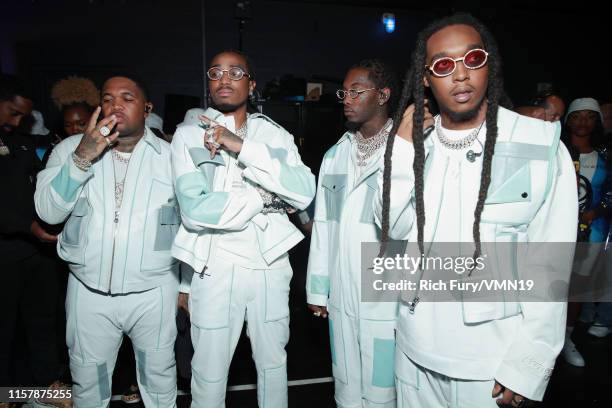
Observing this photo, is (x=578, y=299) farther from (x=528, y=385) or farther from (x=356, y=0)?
(x=356, y=0)

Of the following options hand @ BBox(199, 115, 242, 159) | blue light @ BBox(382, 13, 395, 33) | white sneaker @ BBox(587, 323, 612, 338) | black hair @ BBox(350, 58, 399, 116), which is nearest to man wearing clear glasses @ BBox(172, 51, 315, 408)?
hand @ BBox(199, 115, 242, 159)

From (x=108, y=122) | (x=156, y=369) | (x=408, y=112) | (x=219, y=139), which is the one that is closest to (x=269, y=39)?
(x=108, y=122)

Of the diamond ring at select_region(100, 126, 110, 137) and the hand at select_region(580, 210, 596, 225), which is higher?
the diamond ring at select_region(100, 126, 110, 137)

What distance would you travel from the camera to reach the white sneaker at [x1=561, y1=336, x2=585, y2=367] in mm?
3219

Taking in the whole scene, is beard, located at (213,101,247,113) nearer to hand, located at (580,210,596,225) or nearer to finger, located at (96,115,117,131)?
finger, located at (96,115,117,131)

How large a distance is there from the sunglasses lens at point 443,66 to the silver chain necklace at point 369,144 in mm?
784

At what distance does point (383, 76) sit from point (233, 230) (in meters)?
1.18

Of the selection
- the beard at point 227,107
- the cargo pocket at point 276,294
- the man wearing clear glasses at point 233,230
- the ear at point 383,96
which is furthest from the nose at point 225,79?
the cargo pocket at point 276,294

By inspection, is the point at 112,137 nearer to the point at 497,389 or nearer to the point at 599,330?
the point at 497,389

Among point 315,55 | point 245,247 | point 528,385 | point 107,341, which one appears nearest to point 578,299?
point 528,385

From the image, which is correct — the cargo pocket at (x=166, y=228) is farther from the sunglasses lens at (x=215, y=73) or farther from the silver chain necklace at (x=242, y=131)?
the sunglasses lens at (x=215, y=73)

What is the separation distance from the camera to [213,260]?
1.97 metres

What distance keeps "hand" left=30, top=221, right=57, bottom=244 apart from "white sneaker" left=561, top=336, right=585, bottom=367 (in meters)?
3.66

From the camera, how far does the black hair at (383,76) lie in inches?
90.5
